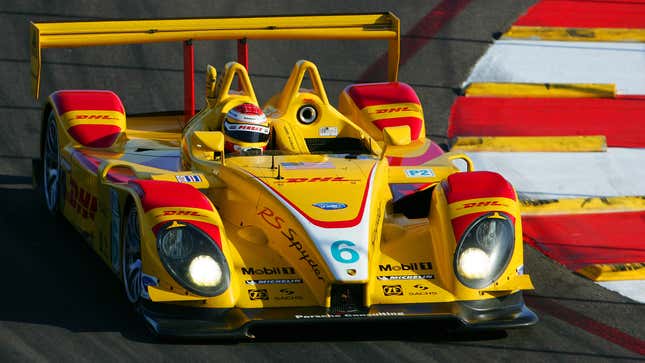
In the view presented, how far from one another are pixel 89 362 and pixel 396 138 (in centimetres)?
408

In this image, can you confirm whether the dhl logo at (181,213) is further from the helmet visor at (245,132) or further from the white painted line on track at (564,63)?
the white painted line on track at (564,63)

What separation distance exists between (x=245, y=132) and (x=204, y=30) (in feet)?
6.09

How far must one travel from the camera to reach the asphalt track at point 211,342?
1095 cm

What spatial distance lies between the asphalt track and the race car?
0.75 feet

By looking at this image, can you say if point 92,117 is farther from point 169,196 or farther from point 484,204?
point 484,204

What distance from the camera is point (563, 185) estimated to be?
16.0 metres

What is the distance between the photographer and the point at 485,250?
38.0ft

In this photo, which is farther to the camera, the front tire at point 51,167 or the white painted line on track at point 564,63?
the white painted line on track at point 564,63

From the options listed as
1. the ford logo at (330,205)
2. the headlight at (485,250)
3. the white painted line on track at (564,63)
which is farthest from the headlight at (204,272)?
the white painted line on track at (564,63)

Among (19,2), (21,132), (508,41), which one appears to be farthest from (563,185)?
(19,2)

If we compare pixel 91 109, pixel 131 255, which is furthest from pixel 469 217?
pixel 91 109

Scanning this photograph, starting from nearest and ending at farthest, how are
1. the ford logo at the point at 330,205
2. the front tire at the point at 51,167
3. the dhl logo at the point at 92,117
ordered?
the ford logo at the point at 330,205 → the dhl logo at the point at 92,117 → the front tire at the point at 51,167

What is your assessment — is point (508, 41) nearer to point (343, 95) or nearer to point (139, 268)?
point (343, 95)

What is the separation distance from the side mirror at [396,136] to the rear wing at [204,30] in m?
1.79
